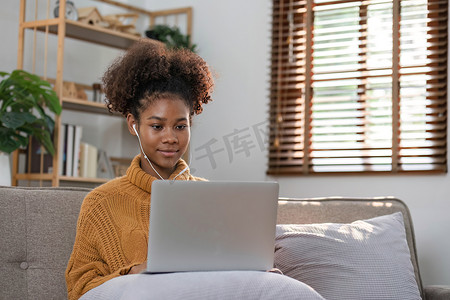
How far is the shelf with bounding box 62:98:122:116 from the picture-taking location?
368 centimetres

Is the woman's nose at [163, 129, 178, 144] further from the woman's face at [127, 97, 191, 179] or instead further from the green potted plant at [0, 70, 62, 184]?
the green potted plant at [0, 70, 62, 184]

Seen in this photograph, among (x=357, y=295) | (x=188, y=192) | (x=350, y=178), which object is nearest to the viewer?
(x=188, y=192)

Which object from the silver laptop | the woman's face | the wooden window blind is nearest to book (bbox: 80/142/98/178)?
the wooden window blind

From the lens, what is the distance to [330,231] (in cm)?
206

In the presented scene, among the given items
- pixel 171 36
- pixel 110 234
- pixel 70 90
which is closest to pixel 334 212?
pixel 110 234

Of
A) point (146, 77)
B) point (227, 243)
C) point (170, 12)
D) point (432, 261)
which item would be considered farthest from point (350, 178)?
point (227, 243)

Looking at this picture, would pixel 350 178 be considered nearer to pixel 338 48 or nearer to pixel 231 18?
pixel 338 48

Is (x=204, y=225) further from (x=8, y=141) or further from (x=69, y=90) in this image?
(x=69, y=90)

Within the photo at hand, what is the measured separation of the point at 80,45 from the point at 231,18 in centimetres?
94

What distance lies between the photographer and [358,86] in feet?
12.2

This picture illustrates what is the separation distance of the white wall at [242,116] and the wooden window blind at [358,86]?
7cm

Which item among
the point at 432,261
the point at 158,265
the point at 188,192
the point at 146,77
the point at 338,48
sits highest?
the point at 338,48

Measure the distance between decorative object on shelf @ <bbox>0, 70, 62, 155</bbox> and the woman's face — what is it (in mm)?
1395

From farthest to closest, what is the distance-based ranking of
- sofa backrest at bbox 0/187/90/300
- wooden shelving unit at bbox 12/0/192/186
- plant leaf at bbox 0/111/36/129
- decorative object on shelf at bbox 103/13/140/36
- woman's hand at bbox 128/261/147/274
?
decorative object on shelf at bbox 103/13/140/36 < wooden shelving unit at bbox 12/0/192/186 < plant leaf at bbox 0/111/36/129 < sofa backrest at bbox 0/187/90/300 < woman's hand at bbox 128/261/147/274
